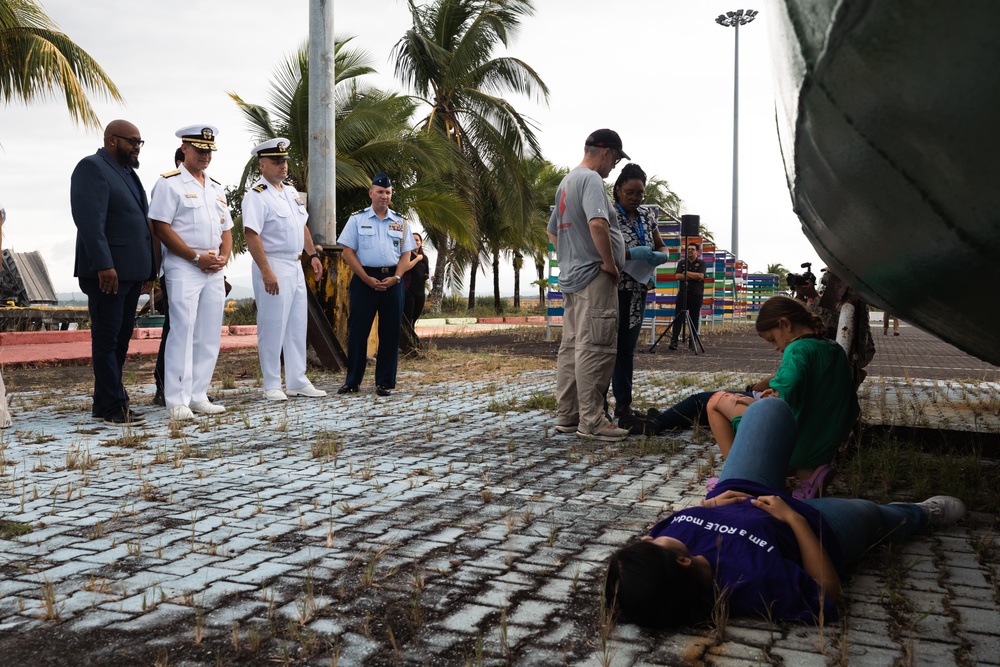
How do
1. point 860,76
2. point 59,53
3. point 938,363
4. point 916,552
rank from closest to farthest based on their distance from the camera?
1. point 860,76
2. point 916,552
3. point 938,363
4. point 59,53

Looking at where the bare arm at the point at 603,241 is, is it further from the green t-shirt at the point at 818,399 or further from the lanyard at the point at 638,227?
the green t-shirt at the point at 818,399

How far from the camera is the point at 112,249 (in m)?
6.00

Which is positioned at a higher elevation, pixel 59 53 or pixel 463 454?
pixel 59 53

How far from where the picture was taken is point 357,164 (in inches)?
738

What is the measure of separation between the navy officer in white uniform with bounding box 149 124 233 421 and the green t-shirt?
4.22 m

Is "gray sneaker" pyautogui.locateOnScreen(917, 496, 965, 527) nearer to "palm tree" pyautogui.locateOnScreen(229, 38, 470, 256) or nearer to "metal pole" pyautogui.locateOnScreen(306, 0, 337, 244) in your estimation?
"metal pole" pyautogui.locateOnScreen(306, 0, 337, 244)

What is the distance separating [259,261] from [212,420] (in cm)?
153

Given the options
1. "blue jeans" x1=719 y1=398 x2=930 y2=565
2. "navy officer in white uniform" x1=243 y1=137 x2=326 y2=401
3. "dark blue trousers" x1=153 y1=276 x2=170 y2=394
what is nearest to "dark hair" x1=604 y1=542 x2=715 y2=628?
"blue jeans" x1=719 y1=398 x2=930 y2=565

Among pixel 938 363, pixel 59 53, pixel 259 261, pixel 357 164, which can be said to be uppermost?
pixel 59 53

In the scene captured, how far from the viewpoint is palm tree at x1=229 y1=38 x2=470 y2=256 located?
61.5 feet

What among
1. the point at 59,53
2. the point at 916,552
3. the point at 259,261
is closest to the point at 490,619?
the point at 916,552

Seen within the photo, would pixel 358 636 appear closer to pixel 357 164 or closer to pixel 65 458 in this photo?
pixel 65 458

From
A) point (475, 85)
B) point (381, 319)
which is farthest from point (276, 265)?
point (475, 85)

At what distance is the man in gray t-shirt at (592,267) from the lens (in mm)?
5129
